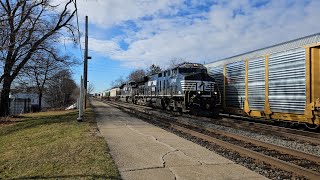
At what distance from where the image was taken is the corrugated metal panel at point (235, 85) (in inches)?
734

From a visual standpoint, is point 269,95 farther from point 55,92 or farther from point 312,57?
point 55,92

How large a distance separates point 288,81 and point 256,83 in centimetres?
264

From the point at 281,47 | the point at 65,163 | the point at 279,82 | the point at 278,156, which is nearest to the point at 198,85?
the point at 279,82

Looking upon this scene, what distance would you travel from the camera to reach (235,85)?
19.5 m

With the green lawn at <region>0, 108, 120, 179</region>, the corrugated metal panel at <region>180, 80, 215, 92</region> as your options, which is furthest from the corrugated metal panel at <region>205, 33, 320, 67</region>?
the green lawn at <region>0, 108, 120, 179</region>

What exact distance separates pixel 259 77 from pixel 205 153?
9.06 m

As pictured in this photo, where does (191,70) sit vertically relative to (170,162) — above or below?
above

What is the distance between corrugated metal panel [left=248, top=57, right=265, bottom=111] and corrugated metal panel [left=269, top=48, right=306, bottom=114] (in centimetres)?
69

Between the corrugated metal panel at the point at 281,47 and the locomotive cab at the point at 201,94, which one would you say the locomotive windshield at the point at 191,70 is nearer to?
the locomotive cab at the point at 201,94

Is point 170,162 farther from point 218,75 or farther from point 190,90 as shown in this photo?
point 218,75

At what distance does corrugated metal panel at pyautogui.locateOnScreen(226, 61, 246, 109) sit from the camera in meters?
18.7

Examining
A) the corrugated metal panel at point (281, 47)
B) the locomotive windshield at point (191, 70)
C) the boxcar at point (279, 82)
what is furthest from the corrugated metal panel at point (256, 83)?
the locomotive windshield at point (191, 70)

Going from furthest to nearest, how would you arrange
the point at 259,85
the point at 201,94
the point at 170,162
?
the point at 201,94
the point at 259,85
the point at 170,162

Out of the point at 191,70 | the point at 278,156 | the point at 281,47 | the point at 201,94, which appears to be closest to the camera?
the point at 278,156
